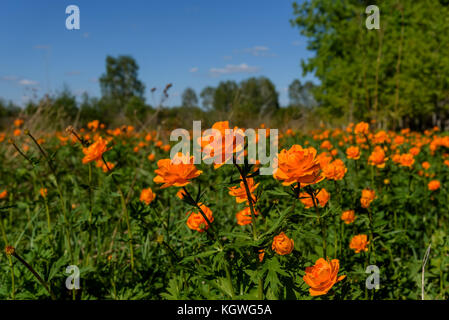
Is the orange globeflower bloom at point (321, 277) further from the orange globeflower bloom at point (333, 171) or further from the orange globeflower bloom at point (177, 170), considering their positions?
the orange globeflower bloom at point (333, 171)

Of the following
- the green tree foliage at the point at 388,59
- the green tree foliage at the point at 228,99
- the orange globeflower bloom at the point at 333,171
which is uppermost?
the green tree foliage at the point at 388,59

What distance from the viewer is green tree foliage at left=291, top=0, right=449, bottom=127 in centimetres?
1188

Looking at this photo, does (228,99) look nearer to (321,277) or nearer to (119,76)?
(321,277)

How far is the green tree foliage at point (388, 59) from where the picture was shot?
39.0ft

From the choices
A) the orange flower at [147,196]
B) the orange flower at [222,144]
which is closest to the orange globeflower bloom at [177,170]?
the orange flower at [222,144]

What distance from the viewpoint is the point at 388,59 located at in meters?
13.2

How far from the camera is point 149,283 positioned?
1.57m

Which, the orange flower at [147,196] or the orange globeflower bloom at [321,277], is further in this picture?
the orange flower at [147,196]

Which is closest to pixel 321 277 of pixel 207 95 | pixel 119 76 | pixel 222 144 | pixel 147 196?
pixel 222 144

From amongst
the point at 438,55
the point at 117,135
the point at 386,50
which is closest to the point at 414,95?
the point at 438,55

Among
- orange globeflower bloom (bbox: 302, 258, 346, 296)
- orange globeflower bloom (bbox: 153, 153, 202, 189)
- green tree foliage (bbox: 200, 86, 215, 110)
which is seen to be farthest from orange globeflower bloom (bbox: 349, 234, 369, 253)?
green tree foliage (bbox: 200, 86, 215, 110)

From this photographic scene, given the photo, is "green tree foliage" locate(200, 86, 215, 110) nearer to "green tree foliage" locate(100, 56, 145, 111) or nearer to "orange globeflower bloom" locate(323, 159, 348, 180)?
"orange globeflower bloom" locate(323, 159, 348, 180)

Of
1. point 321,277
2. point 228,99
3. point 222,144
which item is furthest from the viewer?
point 228,99
